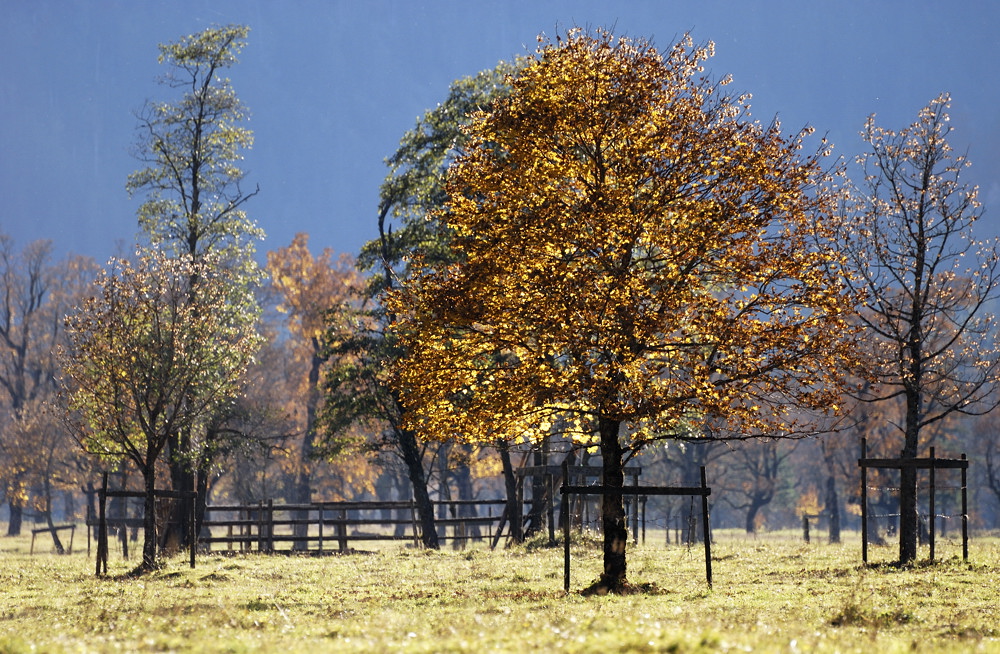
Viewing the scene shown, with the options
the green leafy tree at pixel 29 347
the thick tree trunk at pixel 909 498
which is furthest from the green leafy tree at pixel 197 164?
the thick tree trunk at pixel 909 498

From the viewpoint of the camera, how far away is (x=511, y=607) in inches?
678

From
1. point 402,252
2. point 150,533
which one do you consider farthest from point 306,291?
point 150,533

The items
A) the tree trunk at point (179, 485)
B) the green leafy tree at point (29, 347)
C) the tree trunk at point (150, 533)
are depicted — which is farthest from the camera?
the green leafy tree at point (29, 347)

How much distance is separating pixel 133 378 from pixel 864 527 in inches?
766

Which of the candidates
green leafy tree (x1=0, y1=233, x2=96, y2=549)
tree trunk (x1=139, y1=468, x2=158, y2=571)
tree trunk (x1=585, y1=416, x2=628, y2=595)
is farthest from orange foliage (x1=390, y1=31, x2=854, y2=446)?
green leafy tree (x1=0, y1=233, x2=96, y2=549)

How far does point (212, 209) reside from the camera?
40188 millimetres

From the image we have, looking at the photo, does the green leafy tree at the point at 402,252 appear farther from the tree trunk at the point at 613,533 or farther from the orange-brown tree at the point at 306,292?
the orange-brown tree at the point at 306,292

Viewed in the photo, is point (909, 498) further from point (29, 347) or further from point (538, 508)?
point (29, 347)

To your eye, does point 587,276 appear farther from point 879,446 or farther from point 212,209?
point 879,446

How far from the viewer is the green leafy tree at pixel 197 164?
130 feet

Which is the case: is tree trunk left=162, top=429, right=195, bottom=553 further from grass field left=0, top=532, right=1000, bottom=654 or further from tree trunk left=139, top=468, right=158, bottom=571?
tree trunk left=139, top=468, right=158, bottom=571

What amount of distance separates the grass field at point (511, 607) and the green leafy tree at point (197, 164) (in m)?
13.4

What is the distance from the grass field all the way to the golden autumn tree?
3248 mm

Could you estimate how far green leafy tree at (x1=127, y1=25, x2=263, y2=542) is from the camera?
3956cm
